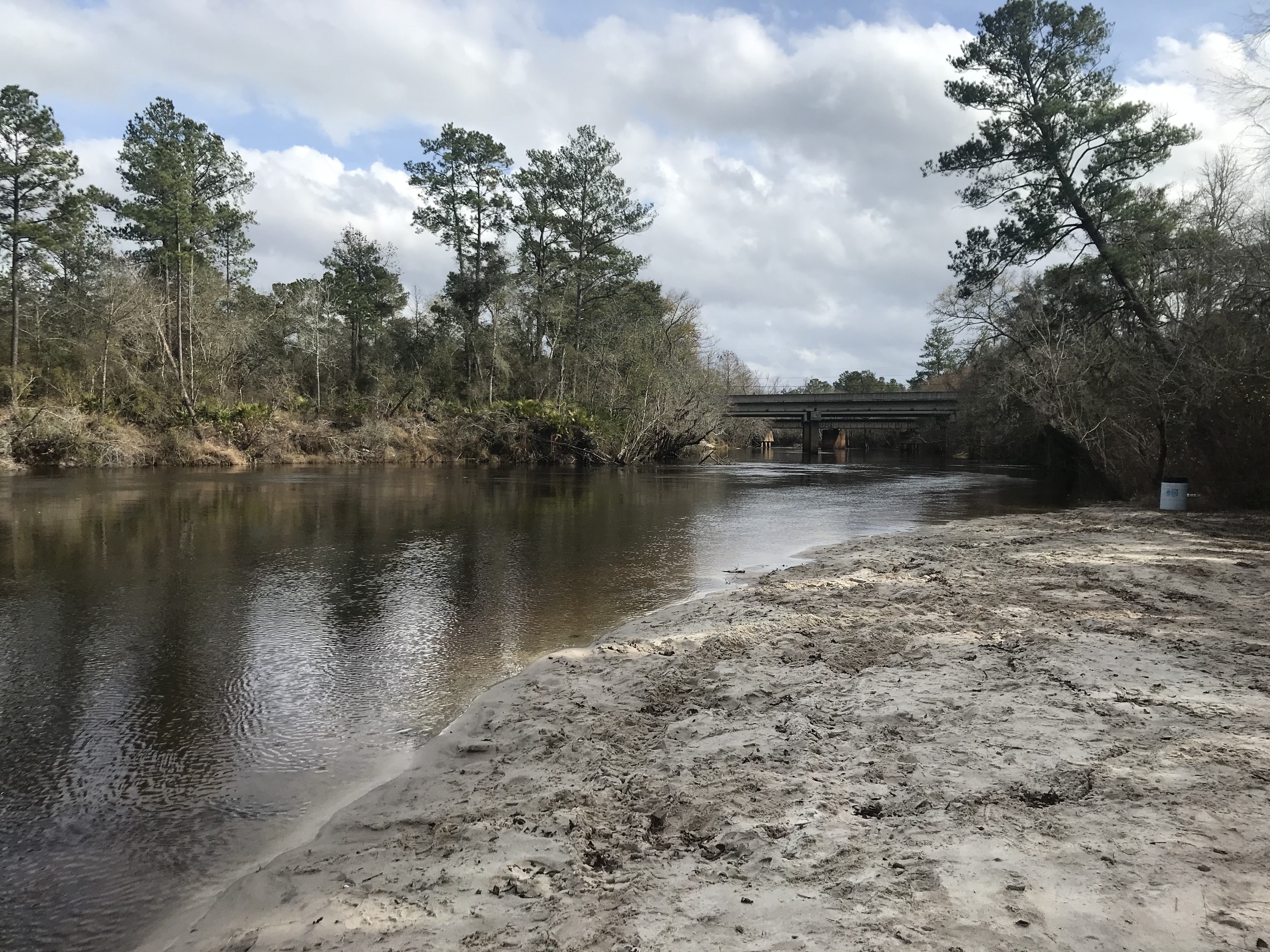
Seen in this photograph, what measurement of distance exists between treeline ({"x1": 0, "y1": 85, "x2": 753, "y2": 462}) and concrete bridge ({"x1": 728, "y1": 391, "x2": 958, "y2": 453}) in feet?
63.2

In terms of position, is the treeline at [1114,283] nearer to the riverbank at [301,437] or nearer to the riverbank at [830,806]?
A: the riverbank at [830,806]

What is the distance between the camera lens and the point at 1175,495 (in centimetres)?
1706

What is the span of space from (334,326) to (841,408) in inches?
1933

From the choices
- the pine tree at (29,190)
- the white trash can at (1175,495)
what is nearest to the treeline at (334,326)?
the pine tree at (29,190)

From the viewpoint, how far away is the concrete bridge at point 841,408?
224 ft

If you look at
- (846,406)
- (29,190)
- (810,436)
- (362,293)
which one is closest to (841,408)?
(846,406)

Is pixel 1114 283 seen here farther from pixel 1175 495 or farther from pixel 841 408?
pixel 841 408

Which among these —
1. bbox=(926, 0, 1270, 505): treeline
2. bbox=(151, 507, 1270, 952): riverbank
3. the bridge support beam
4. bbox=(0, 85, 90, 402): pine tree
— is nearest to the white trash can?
bbox=(926, 0, 1270, 505): treeline

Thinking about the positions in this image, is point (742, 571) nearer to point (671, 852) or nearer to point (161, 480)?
point (671, 852)

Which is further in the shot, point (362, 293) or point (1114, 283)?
point (362, 293)

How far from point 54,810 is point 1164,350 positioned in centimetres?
2152

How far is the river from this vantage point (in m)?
4.09

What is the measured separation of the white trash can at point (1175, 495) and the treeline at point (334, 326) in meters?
28.8

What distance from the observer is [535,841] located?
358 cm
